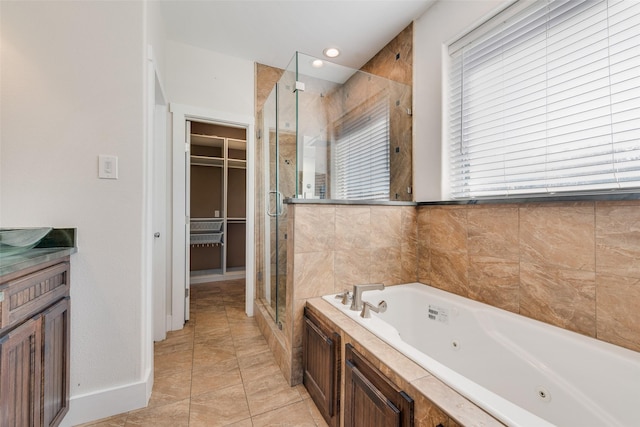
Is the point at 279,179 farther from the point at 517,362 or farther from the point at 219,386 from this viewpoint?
the point at 517,362

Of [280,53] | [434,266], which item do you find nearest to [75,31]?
[280,53]

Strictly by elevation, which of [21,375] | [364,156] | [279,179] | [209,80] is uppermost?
[209,80]

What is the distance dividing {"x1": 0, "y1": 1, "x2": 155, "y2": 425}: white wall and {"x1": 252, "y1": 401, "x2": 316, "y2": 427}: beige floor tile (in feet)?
2.34

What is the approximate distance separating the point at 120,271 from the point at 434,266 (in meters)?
2.08

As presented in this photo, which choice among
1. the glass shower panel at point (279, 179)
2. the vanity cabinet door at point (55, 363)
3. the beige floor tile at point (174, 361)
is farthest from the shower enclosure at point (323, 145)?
the vanity cabinet door at point (55, 363)

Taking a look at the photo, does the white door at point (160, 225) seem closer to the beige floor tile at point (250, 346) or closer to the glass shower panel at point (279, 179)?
the beige floor tile at point (250, 346)

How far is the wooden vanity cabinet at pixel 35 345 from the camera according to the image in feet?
2.99

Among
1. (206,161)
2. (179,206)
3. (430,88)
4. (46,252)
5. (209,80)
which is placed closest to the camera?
(46,252)

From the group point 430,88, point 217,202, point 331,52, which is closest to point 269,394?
point 430,88

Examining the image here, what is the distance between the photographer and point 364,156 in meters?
2.64

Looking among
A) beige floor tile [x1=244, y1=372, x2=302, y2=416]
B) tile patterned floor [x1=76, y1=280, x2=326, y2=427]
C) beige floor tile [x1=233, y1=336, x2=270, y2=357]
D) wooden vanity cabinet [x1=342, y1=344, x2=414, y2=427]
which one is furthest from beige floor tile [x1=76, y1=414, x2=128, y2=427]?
wooden vanity cabinet [x1=342, y1=344, x2=414, y2=427]

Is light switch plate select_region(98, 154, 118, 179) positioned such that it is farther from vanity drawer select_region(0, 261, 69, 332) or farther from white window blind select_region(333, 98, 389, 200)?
white window blind select_region(333, 98, 389, 200)

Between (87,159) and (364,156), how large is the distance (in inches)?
83.9

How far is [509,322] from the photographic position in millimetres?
1413
